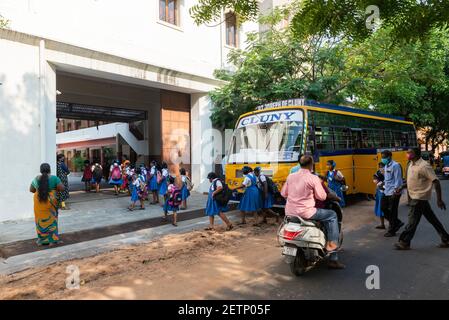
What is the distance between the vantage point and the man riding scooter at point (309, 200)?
4574mm

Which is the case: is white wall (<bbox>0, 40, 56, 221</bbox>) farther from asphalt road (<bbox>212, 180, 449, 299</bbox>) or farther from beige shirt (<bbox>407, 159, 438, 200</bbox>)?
beige shirt (<bbox>407, 159, 438, 200</bbox>)

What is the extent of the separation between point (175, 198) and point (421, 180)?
5352 mm

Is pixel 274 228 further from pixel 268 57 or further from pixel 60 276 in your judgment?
pixel 268 57

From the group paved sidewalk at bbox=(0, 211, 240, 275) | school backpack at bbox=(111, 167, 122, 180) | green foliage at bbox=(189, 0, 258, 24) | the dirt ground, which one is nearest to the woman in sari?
paved sidewalk at bbox=(0, 211, 240, 275)

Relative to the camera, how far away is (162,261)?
5516 millimetres

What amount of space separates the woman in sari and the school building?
306cm

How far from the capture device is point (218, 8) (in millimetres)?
2633

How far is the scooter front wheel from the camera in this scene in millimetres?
4539

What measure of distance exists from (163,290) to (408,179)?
14.5 ft

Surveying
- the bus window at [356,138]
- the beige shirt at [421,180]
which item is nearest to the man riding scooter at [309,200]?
the beige shirt at [421,180]

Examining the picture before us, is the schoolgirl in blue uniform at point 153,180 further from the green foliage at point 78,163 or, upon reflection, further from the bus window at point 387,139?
the green foliage at point 78,163

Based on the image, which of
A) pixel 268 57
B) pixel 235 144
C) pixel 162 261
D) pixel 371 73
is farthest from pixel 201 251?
pixel 371 73

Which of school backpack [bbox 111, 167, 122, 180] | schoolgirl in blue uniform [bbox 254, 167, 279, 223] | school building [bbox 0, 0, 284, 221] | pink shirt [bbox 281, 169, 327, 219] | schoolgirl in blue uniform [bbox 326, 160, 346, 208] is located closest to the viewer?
pink shirt [bbox 281, 169, 327, 219]

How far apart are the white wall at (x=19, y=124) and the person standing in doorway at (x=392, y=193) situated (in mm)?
8885
